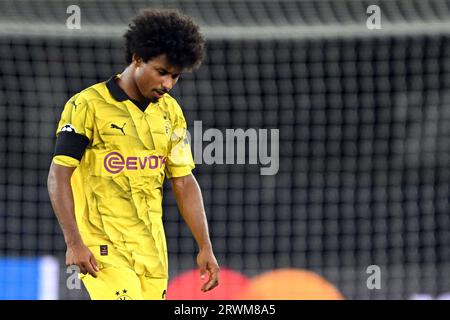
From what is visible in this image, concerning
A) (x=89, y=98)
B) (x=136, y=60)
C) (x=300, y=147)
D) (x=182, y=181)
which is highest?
(x=300, y=147)

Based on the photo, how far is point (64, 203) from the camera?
3383 mm

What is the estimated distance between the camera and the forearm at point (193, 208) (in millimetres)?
3709

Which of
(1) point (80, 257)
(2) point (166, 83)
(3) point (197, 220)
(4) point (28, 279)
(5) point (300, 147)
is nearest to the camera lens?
(1) point (80, 257)

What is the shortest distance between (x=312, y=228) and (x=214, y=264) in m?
4.24

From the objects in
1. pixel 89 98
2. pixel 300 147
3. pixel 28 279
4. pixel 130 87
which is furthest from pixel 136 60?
pixel 300 147

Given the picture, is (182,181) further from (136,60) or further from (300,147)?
(300,147)

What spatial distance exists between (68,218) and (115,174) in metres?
0.25

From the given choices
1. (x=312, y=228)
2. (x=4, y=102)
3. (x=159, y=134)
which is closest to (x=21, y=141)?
(x=4, y=102)

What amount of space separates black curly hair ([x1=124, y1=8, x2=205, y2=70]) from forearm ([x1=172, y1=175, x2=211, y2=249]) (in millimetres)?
477

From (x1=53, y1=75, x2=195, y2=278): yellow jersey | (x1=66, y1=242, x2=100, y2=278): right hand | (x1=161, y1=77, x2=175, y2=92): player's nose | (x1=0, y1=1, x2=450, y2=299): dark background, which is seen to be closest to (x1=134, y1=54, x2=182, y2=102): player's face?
(x1=161, y1=77, x2=175, y2=92): player's nose

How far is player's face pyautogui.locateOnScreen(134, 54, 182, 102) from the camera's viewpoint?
11.4 ft

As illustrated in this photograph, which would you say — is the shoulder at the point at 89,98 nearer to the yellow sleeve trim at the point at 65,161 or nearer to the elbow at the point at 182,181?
the yellow sleeve trim at the point at 65,161

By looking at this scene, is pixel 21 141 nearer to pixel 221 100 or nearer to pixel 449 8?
pixel 221 100

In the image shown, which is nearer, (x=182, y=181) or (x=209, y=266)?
(x=209, y=266)
